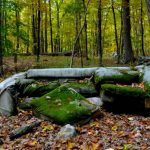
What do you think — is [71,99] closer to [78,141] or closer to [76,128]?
[76,128]

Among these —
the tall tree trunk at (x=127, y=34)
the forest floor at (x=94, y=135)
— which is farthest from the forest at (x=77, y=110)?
the tall tree trunk at (x=127, y=34)

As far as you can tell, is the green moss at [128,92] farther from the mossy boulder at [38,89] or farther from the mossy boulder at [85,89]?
the mossy boulder at [38,89]

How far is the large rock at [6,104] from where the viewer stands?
7383 mm

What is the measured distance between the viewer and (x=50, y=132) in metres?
5.92

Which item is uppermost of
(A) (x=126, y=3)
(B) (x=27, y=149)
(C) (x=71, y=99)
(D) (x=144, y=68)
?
(A) (x=126, y=3)

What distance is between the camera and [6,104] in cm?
747

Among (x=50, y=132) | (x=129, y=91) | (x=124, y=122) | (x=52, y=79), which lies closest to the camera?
(x=50, y=132)

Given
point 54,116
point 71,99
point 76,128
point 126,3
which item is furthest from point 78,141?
point 126,3

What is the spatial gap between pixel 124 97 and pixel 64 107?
4.56 ft

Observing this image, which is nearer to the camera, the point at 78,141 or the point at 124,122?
the point at 78,141

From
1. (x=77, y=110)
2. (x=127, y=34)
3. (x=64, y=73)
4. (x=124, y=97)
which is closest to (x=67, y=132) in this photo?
(x=77, y=110)

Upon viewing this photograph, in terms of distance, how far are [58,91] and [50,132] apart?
A: 1466 mm

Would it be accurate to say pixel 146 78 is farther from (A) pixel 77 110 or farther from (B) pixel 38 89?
(B) pixel 38 89

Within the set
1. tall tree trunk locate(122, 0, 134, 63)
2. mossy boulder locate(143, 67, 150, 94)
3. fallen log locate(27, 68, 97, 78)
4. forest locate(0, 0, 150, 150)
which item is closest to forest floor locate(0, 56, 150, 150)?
forest locate(0, 0, 150, 150)
